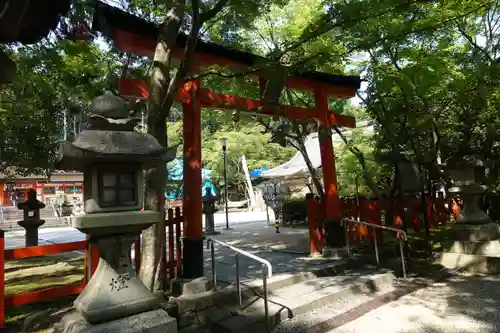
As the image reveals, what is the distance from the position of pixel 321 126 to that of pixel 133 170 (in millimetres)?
5337

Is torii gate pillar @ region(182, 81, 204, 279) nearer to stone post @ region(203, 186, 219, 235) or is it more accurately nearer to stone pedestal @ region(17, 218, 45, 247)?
stone post @ region(203, 186, 219, 235)

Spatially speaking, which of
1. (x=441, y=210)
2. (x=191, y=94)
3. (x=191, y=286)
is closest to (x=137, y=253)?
(x=191, y=286)

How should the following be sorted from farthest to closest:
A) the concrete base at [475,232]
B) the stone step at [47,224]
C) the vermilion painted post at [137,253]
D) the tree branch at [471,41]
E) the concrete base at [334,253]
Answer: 1. the stone step at [47,224]
2. the tree branch at [471,41]
3. the concrete base at [475,232]
4. the concrete base at [334,253]
5. the vermilion painted post at [137,253]

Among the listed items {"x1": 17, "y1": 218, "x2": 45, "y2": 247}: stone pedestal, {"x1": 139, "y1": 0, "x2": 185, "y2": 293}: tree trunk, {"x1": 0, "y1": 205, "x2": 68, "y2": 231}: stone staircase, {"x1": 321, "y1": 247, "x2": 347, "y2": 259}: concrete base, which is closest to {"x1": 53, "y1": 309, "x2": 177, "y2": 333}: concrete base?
{"x1": 139, "y1": 0, "x2": 185, "y2": 293}: tree trunk

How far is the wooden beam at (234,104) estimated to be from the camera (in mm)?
5461

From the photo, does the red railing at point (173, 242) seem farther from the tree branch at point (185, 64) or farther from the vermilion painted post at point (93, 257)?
the tree branch at point (185, 64)

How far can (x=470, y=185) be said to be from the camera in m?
7.73

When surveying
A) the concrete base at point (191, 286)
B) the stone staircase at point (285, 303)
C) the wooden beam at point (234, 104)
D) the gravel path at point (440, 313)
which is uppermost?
the wooden beam at point (234, 104)

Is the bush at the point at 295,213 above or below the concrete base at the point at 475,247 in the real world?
above

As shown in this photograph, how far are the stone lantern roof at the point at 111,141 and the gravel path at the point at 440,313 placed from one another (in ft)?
10.9

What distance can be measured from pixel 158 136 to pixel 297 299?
323 centimetres

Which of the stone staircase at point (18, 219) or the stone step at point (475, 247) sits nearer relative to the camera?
the stone step at point (475, 247)

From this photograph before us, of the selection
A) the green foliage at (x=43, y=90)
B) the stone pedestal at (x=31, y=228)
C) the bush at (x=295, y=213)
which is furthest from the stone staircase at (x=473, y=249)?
the stone pedestal at (x=31, y=228)

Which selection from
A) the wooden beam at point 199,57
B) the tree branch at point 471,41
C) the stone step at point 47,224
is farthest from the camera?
the stone step at point 47,224
